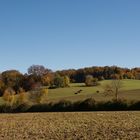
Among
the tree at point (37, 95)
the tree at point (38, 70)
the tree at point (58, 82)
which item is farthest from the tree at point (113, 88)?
the tree at point (38, 70)

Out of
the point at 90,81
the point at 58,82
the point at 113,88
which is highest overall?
the point at 90,81

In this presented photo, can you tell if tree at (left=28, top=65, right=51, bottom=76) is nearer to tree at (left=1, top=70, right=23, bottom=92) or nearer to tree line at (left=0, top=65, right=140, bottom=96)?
tree line at (left=0, top=65, right=140, bottom=96)

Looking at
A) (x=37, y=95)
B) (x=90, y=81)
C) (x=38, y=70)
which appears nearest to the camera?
(x=37, y=95)

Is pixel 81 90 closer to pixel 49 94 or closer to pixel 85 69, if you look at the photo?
pixel 49 94

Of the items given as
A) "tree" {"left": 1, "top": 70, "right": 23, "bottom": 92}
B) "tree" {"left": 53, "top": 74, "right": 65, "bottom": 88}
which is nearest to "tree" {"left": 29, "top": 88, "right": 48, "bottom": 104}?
"tree" {"left": 1, "top": 70, "right": 23, "bottom": 92}

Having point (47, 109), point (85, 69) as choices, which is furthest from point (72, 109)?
point (85, 69)

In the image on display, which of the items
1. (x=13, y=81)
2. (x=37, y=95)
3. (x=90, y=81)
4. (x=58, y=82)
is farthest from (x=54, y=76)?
(x=37, y=95)

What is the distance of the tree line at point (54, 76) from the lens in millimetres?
128750

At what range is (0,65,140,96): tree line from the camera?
422 feet

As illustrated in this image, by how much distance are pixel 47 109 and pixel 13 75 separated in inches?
2588

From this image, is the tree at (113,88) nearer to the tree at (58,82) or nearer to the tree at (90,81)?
the tree at (90,81)

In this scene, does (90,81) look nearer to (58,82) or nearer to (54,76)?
(58,82)

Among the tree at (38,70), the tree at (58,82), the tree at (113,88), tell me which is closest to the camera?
the tree at (113,88)

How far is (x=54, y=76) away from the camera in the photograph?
461 feet
